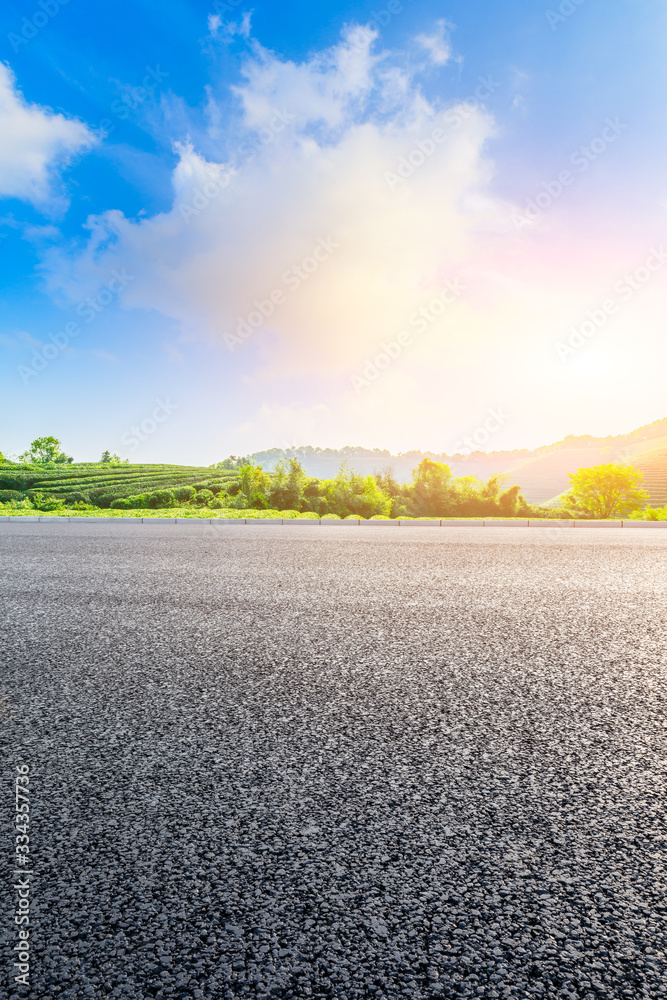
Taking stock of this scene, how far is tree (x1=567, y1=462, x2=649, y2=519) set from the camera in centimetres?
2572

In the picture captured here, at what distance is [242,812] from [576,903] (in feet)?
3.68

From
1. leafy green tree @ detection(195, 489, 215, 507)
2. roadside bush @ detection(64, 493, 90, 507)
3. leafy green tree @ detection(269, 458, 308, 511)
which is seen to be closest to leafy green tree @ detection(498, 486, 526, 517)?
leafy green tree @ detection(269, 458, 308, 511)

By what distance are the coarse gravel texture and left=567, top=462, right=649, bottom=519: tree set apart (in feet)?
76.4

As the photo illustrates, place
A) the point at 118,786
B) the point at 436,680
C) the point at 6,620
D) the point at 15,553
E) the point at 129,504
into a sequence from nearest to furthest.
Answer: the point at 118,786 < the point at 436,680 < the point at 6,620 < the point at 15,553 < the point at 129,504

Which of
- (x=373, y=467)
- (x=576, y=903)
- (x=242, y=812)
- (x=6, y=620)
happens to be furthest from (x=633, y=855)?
(x=373, y=467)

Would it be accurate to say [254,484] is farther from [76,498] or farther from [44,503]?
A: [44,503]

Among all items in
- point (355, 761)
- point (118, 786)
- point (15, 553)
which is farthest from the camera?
point (15, 553)

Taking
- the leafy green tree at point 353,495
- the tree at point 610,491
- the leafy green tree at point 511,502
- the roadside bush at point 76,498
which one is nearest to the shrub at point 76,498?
the roadside bush at point 76,498

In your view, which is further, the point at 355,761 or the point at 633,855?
the point at 355,761

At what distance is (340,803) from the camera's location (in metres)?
2.08

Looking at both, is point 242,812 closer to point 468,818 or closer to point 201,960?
point 201,960

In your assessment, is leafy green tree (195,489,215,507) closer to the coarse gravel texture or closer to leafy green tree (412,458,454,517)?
leafy green tree (412,458,454,517)

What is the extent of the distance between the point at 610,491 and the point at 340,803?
27218 mm

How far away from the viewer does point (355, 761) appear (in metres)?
2.40
